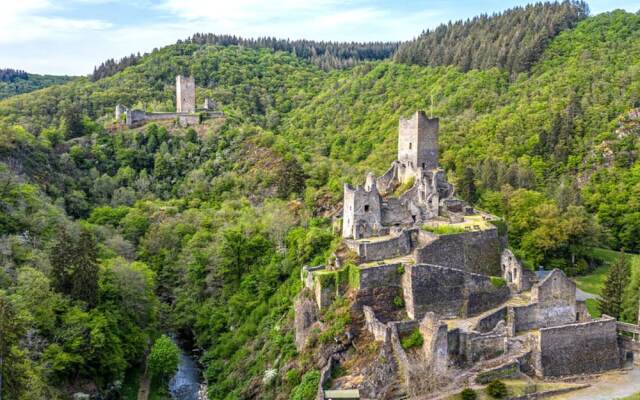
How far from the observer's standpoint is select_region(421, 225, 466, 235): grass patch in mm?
39469

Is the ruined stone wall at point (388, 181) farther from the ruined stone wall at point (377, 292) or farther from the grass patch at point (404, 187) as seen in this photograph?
the ruined stone wall at point (377, 292)

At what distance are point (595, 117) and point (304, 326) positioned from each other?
2290 inches

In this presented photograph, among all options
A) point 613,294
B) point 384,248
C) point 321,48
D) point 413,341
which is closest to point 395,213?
point 384,248

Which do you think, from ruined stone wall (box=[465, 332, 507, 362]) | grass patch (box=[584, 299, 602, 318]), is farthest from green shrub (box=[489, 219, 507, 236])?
grass patch (box=[584, 299, 602, 318])

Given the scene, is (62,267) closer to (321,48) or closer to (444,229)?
(444,229)

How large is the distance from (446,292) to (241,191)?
125 feet

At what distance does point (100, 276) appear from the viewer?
4681 centimetres

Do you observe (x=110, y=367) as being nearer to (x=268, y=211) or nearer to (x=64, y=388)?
(x=64, y=388)

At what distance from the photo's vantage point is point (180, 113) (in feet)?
293

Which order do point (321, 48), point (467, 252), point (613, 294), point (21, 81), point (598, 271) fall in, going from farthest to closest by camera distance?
point (321, 48), point (21, 81), point (598, 271), point (613, 294), point (467, 252)

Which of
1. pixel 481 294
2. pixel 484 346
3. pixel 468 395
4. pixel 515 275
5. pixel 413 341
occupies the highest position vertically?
pixel 515 275

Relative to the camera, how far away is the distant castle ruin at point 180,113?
8806 centimetres

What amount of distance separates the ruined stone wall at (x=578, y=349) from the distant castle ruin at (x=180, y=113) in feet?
207

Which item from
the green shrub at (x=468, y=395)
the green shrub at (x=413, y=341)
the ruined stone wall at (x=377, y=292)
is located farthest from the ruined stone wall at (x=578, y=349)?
the ruined stone wall at (x=377, y=292)
